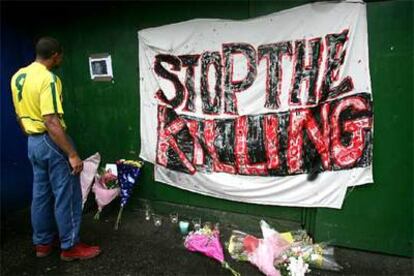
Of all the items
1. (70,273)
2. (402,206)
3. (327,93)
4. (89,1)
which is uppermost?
(89,1)

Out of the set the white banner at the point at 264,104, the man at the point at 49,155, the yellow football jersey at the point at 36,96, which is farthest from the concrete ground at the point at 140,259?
the yellow football jersey at the point at 36,96

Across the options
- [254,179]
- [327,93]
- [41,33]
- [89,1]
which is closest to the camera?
[327,93]

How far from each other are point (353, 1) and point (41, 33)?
12.7ft

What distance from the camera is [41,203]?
124 inches

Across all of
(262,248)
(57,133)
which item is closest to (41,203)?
(57,133)

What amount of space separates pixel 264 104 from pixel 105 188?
2170mm

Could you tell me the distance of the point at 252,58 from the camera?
3258 millimetres

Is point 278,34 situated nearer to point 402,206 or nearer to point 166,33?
point 166,33

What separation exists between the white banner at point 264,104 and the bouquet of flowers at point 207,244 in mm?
444

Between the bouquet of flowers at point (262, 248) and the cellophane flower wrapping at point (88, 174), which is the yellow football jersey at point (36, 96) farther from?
the bouquet of flowers at point (262, 248)

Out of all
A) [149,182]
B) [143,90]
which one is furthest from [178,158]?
[143,90]

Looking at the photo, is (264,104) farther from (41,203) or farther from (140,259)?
(41,203)

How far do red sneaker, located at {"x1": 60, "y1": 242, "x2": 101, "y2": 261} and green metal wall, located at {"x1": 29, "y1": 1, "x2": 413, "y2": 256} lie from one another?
1.04 metres

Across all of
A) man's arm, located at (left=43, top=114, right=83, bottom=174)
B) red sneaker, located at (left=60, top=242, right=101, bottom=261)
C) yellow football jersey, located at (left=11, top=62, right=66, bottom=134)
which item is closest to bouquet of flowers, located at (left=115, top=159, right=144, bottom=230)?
red sneaker, located at (left=60, top=242, right=101, bottom=261)
